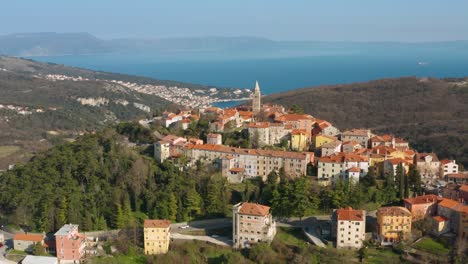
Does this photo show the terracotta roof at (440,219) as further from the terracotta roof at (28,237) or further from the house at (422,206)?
the terracotta roof at (28,237)

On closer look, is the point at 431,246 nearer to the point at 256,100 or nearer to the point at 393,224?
the point at 393,224

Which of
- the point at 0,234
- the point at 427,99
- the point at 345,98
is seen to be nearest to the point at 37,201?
the point at 0,234

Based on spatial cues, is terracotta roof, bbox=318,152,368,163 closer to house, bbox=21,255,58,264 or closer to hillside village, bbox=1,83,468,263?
hillside village, bbox=1,83,468,263

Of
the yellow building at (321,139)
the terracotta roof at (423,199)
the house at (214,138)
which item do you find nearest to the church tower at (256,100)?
the house at (214,138)

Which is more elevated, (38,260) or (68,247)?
(68,247)

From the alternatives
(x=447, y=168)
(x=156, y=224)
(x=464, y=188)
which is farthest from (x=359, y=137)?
(x=156, y=224)

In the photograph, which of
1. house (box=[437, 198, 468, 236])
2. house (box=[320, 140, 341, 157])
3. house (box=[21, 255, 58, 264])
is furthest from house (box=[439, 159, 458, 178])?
house (box=[21, 255, 58, 264])
